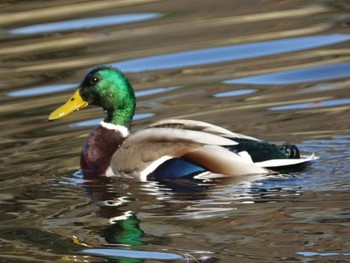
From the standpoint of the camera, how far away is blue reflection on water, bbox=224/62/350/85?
35.8 feet

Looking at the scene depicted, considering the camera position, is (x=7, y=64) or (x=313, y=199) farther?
(x=7, y=64)

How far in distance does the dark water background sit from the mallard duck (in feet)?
0.41

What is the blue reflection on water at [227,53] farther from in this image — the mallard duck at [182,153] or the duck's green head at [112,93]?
the mallard duck at [182,153]

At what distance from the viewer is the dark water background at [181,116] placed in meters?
6.60

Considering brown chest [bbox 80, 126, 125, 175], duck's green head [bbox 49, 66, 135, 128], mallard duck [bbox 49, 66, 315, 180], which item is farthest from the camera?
duck's green head [bbox 49, 66, 135, 128]

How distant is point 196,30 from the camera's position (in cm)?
Result: 1320

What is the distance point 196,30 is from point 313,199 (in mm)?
A: 6180

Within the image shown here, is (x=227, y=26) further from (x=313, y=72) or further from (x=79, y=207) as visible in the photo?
(x=79, y=207)

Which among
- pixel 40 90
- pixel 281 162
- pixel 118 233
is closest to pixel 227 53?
pixel 40 90

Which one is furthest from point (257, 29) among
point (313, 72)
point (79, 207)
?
point (79, 207)

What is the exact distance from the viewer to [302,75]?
11.1 m

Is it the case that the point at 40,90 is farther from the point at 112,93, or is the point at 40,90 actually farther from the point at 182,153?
the point at 182,153

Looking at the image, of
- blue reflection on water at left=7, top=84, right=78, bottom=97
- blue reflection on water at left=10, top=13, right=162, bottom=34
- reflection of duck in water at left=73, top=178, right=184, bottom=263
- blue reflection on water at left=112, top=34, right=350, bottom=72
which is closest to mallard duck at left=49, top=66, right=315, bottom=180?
reflection of duck in water at left=73, top=178, right=184, bottom=263

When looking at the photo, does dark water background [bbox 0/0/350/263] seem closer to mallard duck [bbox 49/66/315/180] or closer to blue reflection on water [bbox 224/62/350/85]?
blue reflection on water [bbox 224/62/350/85]
